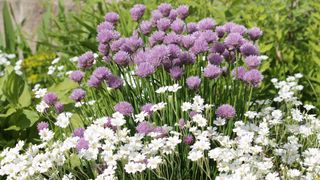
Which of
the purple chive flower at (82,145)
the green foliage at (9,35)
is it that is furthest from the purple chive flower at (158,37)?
the green foliage at (9,35)

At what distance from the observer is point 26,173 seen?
2.72m

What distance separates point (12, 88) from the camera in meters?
4.14

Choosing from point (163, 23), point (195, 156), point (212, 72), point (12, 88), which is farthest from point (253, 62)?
point (12, 88)

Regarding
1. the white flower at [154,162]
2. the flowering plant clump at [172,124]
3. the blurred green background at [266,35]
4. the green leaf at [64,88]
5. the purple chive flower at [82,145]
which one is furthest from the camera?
the blurred green background at [266,35]

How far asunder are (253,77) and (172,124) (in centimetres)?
48

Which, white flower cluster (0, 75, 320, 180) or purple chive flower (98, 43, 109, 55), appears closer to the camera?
white flower cluster (0, 75, 320, 180)

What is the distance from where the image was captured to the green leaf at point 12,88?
411cm

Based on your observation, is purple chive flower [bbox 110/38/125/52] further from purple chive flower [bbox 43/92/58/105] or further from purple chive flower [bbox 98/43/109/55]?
purple chive flower [bbox 43/92/58/105]

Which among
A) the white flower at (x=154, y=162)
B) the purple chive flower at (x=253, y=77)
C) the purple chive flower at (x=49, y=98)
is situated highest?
the purple chive flower at (x=253, y=77)

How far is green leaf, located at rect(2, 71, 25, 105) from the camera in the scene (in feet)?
13.5

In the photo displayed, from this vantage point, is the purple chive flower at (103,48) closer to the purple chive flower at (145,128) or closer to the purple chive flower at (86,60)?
the purple chive flower at (86,60)

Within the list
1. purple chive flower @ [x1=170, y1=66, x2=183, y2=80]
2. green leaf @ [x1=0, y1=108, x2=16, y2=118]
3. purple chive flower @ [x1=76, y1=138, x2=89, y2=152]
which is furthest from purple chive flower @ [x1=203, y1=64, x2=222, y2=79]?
green leaf @ [x1=0, y1=108, x2=16, y2=118]

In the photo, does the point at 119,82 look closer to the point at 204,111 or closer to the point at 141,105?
the point at 141,105

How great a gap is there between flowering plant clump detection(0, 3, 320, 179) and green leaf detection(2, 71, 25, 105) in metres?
0.86
